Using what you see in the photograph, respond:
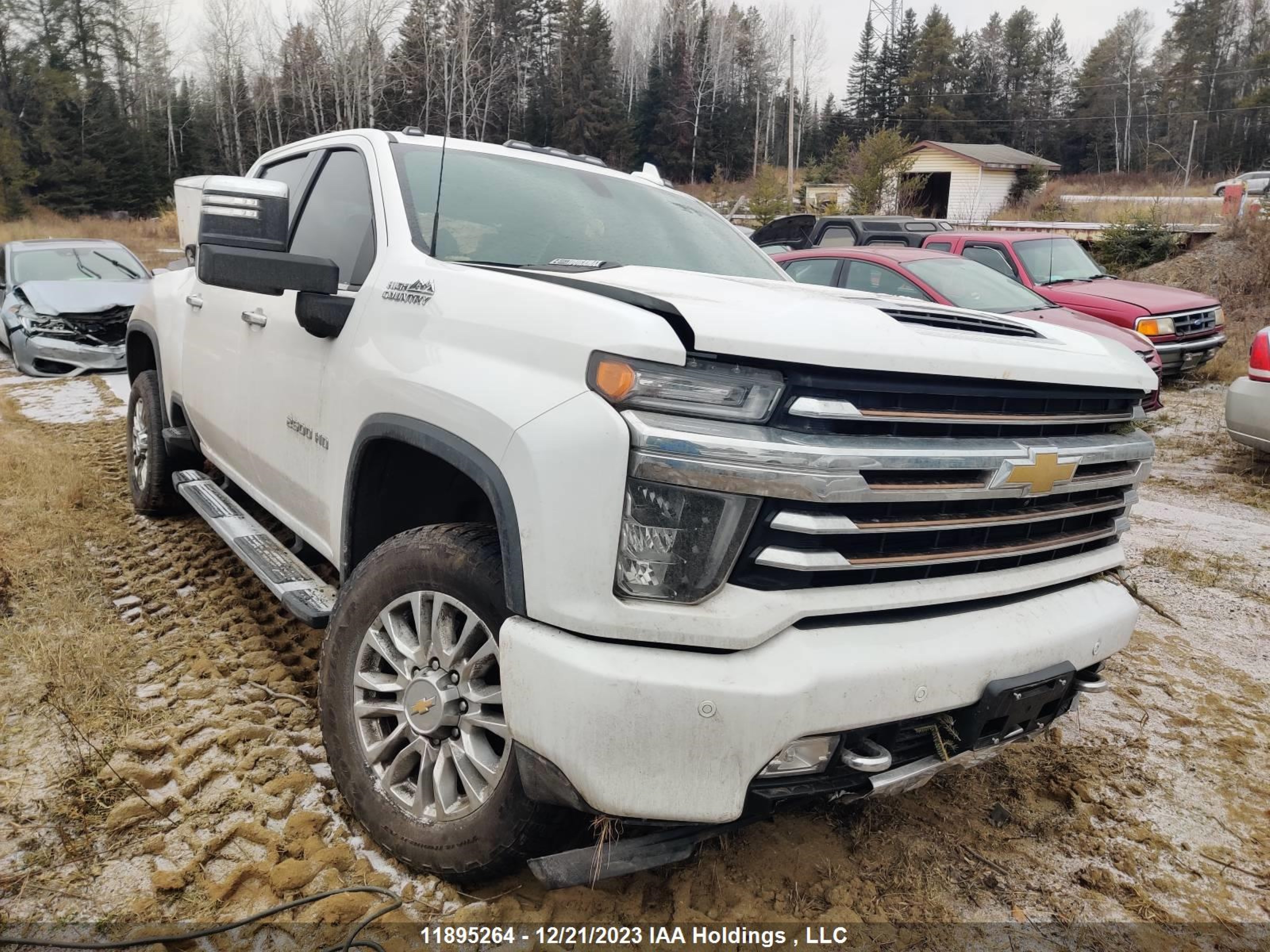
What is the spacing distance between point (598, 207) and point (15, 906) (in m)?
2.66

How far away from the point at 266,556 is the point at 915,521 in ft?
7.73

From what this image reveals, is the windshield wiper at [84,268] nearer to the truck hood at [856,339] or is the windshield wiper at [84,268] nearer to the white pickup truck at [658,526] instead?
the white pickup truck at [658,526]

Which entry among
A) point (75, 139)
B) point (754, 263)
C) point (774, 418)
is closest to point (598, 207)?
point (754, 263)

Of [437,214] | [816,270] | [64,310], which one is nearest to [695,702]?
[437,214]

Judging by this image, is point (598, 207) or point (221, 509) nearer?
point (598, 207)

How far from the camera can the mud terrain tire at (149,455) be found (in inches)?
190

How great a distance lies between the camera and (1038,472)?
2062 mm

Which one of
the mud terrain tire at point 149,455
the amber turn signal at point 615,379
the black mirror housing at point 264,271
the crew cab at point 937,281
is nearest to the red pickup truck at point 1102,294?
the crew cab at point 937,281

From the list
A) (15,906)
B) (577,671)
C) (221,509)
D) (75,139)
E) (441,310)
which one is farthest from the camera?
(75,139)

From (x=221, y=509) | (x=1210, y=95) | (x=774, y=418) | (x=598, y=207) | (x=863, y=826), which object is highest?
(x=1210, y=95)

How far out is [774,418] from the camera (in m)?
1.76

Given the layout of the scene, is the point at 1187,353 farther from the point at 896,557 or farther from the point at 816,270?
the point at 896,557

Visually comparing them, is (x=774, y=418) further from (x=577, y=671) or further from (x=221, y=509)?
(x=221, y=509)

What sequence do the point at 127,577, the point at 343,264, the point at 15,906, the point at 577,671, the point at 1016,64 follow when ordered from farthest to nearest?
the point at 1016,64
the point at 127,577
the point at 343,264
the point at 15,906
the point at 577,671
